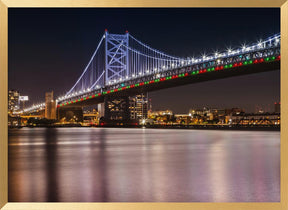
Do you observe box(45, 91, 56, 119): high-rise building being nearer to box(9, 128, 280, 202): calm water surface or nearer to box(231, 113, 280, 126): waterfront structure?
box(231, 113, 280, 126): waterfront structure

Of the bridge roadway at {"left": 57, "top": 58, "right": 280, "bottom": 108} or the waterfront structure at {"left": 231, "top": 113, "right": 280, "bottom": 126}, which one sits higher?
the bridge roadway at {"left": 57, "top": 58, "right": 280, "bottom": 108}

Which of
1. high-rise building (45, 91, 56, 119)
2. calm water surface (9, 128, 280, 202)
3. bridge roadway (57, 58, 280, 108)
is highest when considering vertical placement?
bridge roadway (57, 58, 280, 108)

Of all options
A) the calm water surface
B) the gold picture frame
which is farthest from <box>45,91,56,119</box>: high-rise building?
the gold picture frame

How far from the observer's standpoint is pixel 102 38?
53.4 metres

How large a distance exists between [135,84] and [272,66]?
46.1 feet

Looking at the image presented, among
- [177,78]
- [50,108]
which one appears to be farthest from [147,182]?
[50,108]

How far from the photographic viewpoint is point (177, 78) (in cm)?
3656

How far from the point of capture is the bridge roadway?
31.4 m

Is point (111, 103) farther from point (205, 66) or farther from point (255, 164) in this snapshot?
point (255, 164)

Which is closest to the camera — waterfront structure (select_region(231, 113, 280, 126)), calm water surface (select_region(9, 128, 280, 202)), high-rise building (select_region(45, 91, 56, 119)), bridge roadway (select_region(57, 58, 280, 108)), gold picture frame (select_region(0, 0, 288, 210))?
gold picture frame (select_region(0, 0, 288, 210))

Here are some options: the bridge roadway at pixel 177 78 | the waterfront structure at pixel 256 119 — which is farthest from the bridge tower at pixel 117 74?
the waterfront structure at pixel 256 119

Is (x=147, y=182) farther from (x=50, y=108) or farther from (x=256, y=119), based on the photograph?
(x=256, y=119)

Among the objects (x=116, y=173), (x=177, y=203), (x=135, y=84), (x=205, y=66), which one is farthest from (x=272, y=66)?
(x=177, y=203)

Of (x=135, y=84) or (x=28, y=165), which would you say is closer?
(x=28, y=165)
